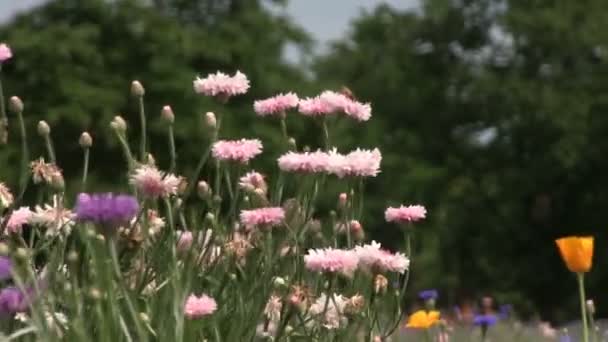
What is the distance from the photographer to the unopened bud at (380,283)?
340cm

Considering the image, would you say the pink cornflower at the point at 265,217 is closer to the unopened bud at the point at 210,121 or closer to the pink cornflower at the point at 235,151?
the pink cornflower at the point at 235,151

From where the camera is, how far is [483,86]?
23.5m

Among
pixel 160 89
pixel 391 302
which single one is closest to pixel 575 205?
pixel 160 89

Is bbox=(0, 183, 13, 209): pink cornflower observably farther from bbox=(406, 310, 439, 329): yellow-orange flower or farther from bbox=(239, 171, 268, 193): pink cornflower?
bbox=(406, 310, 439, 329): yellow-orange flower

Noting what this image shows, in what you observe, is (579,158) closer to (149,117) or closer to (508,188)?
(508,188)

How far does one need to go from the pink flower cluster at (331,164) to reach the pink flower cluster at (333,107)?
35 cm

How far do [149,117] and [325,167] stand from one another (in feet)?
61.9

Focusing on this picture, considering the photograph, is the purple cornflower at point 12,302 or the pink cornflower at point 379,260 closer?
the purple cornflower at point 12,302

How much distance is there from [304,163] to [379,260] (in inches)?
13.1

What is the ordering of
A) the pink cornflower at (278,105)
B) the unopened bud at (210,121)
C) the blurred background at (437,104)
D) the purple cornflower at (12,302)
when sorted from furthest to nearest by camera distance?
1. the blurred background at (437,104)
2. the pink cornflower at (278,105)
3. the unopened bud at (210,121)
4. the purple cornflower at (12,302)

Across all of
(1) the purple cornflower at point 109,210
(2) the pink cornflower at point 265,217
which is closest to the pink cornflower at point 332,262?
(2) the pink cornflower at point 265,217

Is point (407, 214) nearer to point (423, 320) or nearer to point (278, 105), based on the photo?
point (278, 105)

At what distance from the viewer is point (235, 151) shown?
11.4 feet

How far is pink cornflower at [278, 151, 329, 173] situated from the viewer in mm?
3273
